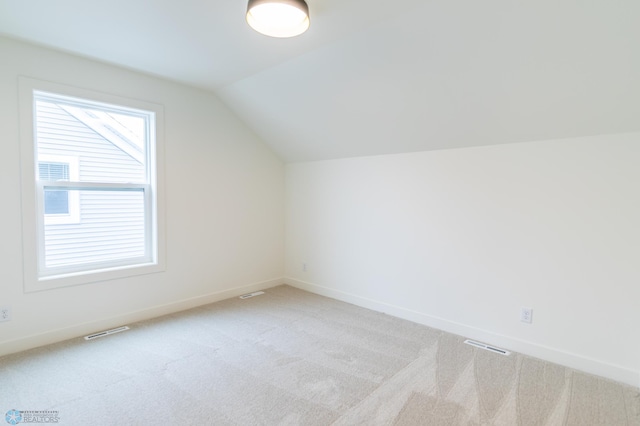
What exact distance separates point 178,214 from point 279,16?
2.34m

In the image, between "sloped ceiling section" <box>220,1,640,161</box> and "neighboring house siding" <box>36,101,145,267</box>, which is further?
"neighboring house siding" <box>36,101,145,267</box>

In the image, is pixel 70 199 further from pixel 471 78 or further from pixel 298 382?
pixel 471 78

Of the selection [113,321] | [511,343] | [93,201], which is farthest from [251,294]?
[511,343]

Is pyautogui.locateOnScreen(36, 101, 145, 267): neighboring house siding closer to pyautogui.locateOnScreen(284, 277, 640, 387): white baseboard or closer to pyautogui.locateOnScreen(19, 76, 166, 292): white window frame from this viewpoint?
pyautogui.locateOnScreen(19, 76, 166, 292): white window frame

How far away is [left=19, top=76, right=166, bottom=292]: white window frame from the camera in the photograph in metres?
2.59

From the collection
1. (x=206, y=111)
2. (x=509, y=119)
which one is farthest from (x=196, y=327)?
(x=509, y=119)

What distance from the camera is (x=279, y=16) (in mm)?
1914

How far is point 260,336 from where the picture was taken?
294cm

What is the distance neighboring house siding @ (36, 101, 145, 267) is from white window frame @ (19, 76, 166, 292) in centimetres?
8

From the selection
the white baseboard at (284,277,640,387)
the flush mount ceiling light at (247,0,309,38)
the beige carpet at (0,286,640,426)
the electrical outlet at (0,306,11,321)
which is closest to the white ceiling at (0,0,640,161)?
the flush mount ceiling light at (247,0,309,38)

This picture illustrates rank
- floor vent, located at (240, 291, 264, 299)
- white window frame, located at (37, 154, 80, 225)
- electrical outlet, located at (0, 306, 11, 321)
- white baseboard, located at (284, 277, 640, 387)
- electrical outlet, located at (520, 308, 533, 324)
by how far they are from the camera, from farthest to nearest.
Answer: floor vent, located at (240, 291, 264, 299), white window frame, located at (37, 154, 80, 225), electrical outlet, located at (520, 308, 533, 324), electrical outlet, located at (0, 306, 11, 321), white baseboard, located at (284, 277, 640, 387)

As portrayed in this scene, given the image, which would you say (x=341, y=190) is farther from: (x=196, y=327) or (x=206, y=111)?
(x=196, y=327)

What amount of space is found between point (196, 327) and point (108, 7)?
260cm

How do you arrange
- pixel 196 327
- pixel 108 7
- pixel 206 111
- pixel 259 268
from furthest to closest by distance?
1. pixel 259 268
2. pixel 206 111
3. pixel 196 327
4. pixel 108 7
